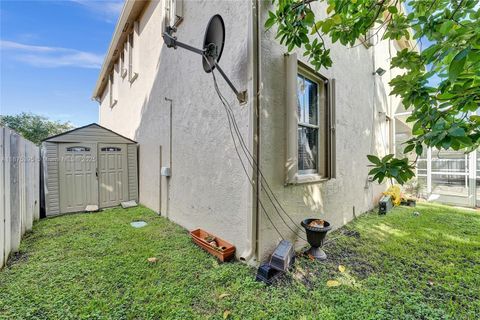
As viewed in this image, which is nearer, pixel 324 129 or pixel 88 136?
pixel 324 129

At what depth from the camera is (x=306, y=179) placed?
321cm

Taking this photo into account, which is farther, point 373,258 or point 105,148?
point 105,148

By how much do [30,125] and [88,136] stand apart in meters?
14.8

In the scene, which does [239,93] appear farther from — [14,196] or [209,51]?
[14,196]

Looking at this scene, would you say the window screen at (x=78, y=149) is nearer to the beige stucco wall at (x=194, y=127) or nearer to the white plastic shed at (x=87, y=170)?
the white plastic shed at (x=87, y=170)

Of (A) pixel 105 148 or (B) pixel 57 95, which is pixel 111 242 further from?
(B) pixel 57 95

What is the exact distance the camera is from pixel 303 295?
85.1 inches

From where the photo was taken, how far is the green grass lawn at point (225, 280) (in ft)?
6.34

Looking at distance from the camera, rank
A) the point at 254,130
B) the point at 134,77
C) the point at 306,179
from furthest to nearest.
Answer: the point at 134,77, the point at 306,179, the point at 254,130

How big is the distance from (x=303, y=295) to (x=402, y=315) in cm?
88

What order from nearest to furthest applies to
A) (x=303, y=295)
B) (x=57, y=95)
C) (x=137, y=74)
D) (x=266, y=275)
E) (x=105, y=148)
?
(x=303, y=295) < (x=266, y=275) < (x=105, y=148) < (x=137, y=74) < (x=57, y=95)

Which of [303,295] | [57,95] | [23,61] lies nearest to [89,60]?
[23,61]

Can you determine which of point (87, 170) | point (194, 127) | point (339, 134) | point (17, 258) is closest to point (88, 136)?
point (87, 170)

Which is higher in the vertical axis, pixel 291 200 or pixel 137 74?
pixel 137 74
